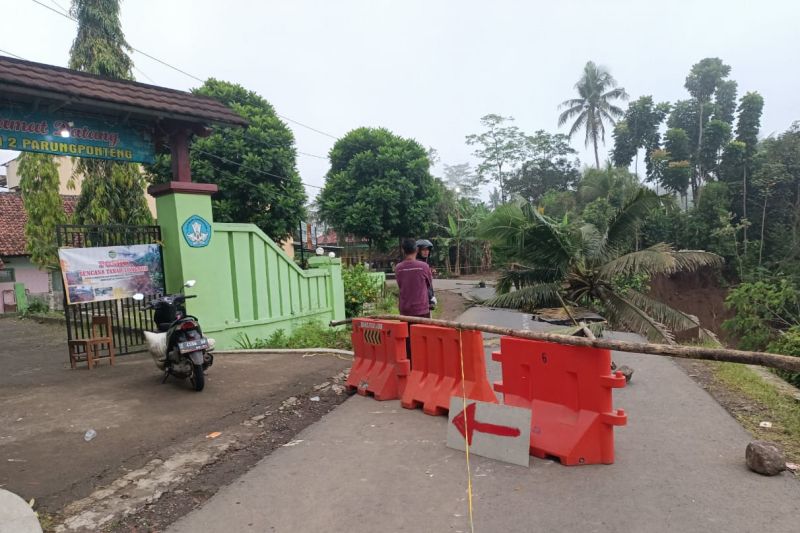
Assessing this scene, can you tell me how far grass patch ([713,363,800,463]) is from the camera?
13.3 feet

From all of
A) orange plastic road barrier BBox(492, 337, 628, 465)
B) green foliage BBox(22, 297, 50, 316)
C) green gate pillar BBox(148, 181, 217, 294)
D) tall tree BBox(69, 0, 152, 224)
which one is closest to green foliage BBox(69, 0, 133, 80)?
tall tree BBox(69, 0, 152, 224)

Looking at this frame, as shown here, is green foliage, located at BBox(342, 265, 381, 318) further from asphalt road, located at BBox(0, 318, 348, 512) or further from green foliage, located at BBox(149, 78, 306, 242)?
asphalt road, located at BBox(0, 318, 348, 512)

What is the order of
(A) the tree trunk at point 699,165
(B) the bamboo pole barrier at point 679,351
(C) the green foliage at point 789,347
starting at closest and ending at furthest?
(B) the bamboo pole barrier at point 679,351, (C) the green foliage at point 789,347, (A) the tree trunk at point 699,165

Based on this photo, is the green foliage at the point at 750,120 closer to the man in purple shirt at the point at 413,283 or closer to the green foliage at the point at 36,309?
the man in purple shirt at the point at 413,283

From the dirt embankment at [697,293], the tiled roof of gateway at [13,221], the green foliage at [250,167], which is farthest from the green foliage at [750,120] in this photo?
the tiled roof of gateway at [13,221]

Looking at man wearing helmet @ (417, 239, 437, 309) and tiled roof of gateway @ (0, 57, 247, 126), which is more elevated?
tiled roof of gateway @ (0, 57, 247, 126)

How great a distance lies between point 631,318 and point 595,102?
A: 4000 cm

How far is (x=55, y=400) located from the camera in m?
5.48

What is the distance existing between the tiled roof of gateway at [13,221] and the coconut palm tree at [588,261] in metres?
18.7

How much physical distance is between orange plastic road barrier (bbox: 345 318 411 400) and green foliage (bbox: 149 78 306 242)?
12.5 m

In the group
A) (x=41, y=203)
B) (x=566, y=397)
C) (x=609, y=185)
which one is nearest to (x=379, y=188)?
(x=41, y=203)

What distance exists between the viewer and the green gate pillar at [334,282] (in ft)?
36.5

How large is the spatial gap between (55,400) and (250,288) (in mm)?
3580

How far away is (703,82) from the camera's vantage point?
118ft
